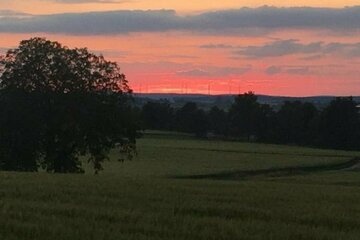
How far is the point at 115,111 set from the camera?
40.4m

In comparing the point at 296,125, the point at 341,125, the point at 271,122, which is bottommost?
the point at 296,125

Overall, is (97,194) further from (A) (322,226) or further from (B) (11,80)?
(B) (11,80)

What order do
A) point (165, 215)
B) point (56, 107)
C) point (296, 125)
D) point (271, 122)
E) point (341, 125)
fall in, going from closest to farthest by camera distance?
point (165, 215), point (56, 107), point (341, 125), point (296, 125), point (271, 122)

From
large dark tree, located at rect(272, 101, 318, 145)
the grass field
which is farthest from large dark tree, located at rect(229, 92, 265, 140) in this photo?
the grass field

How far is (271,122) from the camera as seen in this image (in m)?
144

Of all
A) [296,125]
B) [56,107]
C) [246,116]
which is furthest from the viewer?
[246,116]

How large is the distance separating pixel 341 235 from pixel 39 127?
3018cm

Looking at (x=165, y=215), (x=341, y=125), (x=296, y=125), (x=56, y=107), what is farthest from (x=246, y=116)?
(x=165, y=215)

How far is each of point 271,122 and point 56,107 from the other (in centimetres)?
10797

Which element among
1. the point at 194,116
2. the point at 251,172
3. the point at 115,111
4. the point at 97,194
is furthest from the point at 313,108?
the point at 97,194

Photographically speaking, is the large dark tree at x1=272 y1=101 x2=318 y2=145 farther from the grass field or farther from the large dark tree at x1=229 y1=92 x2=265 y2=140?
the grass field

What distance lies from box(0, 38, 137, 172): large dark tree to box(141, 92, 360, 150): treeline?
89643 millimetres

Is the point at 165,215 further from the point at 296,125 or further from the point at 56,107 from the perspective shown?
the point at 296,125

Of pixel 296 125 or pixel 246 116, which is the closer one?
pixel 296 125
